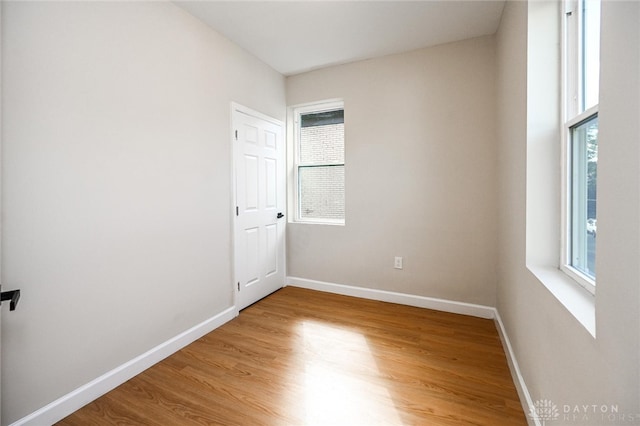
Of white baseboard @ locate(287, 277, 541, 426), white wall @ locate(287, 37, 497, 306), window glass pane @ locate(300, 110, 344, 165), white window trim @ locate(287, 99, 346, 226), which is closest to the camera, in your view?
white baseboard @ locate(287, 277, 541, 426)

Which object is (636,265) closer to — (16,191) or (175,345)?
(16,191)

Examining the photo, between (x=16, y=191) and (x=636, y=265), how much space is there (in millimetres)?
2373

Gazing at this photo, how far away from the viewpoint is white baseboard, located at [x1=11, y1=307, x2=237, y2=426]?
5.01ft

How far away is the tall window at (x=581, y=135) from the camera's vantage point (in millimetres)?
1204

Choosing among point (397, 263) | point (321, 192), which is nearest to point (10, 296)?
point (321, 192)

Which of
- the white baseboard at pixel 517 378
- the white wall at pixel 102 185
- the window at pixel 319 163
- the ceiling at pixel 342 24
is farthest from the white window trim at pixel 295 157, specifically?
the white baseboard at pixel 517 378

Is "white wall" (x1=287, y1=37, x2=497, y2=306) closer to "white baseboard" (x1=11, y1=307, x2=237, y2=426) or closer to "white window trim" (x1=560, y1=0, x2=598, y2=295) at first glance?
"white window trim" (x1=560, y1=0, x2=598, y2=295)

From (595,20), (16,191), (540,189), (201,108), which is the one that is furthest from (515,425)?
(201,108)

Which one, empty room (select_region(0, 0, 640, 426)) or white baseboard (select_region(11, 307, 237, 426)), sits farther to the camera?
white baseboard (select_region(11, 307, 237, 426))

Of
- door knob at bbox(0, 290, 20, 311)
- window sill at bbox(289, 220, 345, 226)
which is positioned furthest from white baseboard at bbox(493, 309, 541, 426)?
door knob at bbox(0, 290, 20, 311)

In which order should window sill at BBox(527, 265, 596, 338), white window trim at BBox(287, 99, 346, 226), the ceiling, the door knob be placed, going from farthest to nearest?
1. white window trim at BBox(287, 99, 346, 226)
2. the ceiling
3. the door knob
4. window sill at BBox(527, 265, 596, 338)

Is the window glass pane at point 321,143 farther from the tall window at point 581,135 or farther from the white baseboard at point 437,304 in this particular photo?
the tall window at point 581,135

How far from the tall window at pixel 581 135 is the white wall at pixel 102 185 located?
249 cm

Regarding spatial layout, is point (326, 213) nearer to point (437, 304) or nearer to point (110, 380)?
point (437, 304)
